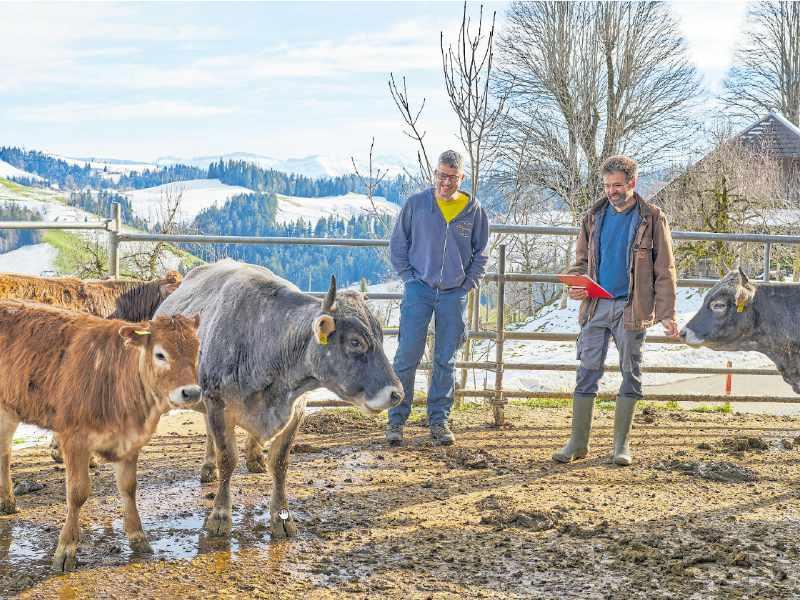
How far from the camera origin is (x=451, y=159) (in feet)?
21.2

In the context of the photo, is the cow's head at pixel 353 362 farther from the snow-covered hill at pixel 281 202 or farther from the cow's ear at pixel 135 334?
the snow-covered hill at pixel 281 202

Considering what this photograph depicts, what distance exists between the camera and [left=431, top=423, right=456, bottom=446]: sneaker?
6805 millimetres

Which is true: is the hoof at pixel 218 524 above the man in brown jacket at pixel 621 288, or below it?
below

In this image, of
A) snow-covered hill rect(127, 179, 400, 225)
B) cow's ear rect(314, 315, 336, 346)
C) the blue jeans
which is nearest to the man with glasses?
the blue jeans

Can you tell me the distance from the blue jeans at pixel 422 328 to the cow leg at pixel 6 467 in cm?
274

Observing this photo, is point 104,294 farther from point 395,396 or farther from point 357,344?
point 395,396

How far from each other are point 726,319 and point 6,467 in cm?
481

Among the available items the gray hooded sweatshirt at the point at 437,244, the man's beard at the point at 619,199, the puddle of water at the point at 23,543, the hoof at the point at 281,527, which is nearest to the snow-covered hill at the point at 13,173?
the gray hooded sweatshirt at the point at 437,244

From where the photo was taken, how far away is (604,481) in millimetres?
5867

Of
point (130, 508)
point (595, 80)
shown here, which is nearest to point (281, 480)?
point (130, 508)

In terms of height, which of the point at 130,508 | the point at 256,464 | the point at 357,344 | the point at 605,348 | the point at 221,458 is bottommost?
the point at 256,464

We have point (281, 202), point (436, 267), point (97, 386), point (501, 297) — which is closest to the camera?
point (97, 386)

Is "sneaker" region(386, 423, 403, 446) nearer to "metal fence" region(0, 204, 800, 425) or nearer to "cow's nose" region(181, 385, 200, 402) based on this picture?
"metal fence" region(0, 204, 800, 425)

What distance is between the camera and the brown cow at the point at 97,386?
4090mm
